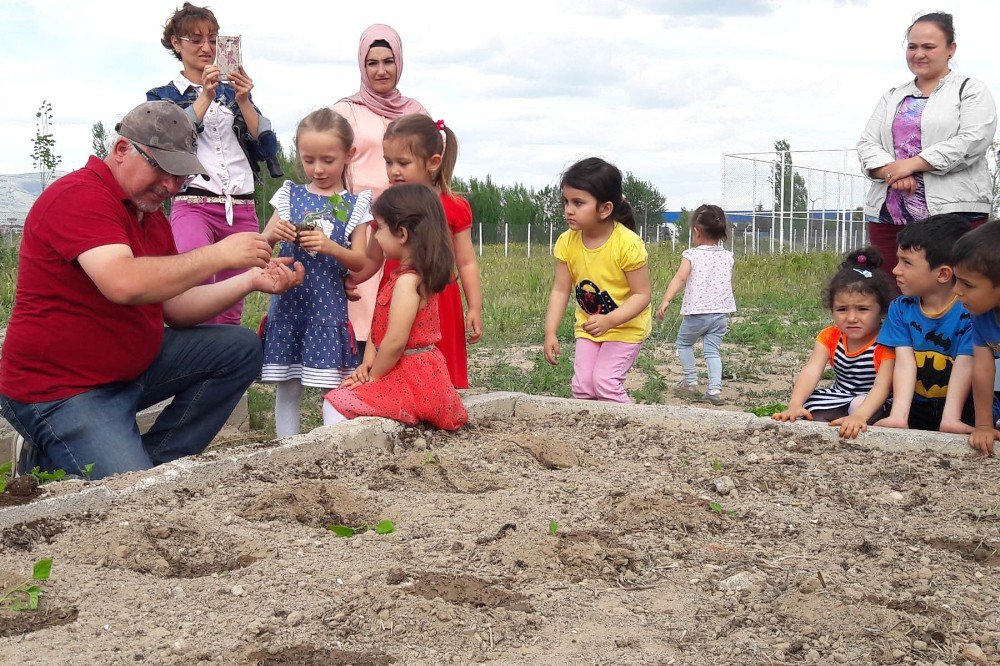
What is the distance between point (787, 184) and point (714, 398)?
2539cm

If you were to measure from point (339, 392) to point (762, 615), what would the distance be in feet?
7.76

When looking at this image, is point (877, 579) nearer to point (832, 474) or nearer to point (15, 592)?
point (832, 474)

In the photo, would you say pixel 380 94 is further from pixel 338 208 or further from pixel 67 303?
pixel 67 303

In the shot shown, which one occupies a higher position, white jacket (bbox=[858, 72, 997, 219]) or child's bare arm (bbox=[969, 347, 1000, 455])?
white jacket (bbox=[858, 72, 997, 219])

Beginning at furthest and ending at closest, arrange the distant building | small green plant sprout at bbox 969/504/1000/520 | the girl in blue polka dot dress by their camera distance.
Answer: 1. the distant building
2. the girl in blue polka dot dress
3. small green plant sprout at bbox 969/504/1000/520

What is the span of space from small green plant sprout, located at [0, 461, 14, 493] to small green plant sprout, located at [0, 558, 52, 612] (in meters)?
0.72

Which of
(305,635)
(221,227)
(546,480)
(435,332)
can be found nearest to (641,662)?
(305,635)

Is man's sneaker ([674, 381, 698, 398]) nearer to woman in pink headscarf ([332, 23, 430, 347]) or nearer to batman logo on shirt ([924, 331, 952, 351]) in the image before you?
batman logo on shirt ([924, 331, 952, 351])

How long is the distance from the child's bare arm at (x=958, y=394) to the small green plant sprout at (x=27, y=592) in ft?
11.1

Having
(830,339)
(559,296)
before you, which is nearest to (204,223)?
(559,296)

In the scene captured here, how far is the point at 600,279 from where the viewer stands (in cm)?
509

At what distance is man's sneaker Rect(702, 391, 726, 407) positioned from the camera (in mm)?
6529

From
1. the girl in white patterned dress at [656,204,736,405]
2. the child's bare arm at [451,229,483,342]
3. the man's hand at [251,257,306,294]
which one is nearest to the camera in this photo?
the man's hand at [251,257,306,294]

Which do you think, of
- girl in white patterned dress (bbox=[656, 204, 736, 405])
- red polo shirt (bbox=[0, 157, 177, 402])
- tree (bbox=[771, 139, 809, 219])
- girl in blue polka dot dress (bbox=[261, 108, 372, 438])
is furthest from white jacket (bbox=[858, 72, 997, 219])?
tree (bbox=[771, 139, 809, 219])
